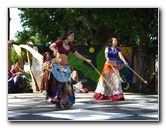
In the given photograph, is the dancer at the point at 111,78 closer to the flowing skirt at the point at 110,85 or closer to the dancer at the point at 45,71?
the flowing skirt at the point at 110,85

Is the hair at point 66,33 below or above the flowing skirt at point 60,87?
above

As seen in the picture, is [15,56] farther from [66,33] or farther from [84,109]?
[84,109]

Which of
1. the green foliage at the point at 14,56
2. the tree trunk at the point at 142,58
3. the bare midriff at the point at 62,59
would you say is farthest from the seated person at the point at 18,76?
the tree trunk at the point at 142,58

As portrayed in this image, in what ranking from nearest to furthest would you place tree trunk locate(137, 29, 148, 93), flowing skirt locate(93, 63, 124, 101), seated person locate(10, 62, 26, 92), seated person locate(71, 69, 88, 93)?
seated person locate(10, 62, 26, 92) < tree trunk locate(137, 29, 148, 93) < seated person locate(71, 69, 88, 93) < flowing skirt locate(93, 63, 124, 101)

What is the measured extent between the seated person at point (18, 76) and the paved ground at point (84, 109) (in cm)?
14

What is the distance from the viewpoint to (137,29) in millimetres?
7305

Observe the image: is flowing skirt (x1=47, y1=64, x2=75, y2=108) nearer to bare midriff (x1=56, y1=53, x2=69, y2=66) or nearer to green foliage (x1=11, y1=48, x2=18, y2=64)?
bare midriff (x1=56, y1=53, x2=69, y2=66)

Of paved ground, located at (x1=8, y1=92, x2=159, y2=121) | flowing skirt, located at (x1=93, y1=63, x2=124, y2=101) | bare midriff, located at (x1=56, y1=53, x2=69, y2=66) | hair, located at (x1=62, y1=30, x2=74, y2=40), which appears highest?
hair, located at (x1=62, y1=30, x2=74, y2=40)

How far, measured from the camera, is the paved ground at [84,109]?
6.31 meters

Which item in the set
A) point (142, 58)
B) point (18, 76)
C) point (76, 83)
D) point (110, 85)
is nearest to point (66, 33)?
point (18, 76)

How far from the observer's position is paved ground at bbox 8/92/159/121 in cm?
631

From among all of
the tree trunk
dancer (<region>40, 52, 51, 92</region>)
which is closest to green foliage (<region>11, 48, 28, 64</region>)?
dancer (<region>40, 52, 51, 92</region>)
